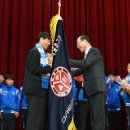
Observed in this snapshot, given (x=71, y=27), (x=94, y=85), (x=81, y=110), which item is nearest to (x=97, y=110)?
(x=94, y=85)

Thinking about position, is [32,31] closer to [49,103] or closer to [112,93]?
[112,93]

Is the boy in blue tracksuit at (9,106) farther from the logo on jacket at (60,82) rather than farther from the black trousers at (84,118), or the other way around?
the logo on jacket at (60,82)

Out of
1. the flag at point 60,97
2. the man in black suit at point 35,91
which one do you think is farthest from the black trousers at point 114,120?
the man in black suit at point 35,91

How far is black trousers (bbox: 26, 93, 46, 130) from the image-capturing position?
3877 mm

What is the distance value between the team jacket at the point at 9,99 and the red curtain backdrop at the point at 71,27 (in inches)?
34.7

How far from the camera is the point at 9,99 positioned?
633cm

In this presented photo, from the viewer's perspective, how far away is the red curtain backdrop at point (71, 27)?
7.45m

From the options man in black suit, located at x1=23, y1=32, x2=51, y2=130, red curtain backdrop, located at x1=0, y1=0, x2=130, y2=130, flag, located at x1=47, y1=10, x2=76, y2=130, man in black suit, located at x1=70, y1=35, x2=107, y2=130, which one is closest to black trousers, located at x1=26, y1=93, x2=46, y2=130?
man in black suit, located at x1=23, y1=32, x2=51, y2=130

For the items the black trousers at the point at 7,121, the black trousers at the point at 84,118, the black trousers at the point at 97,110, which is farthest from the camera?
the black trousers at the point at 7,121

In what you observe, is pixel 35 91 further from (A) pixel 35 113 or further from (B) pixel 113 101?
(B) pixel 113 101

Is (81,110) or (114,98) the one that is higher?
(114,98)

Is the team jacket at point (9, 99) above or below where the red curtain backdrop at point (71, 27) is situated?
below

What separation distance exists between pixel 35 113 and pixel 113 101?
3342 millimetres

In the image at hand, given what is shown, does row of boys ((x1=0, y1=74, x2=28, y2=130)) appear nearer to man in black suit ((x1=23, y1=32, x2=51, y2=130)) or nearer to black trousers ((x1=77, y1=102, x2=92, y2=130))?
black trousers ((x1=77, y1=102, x2=92, y2=130))
